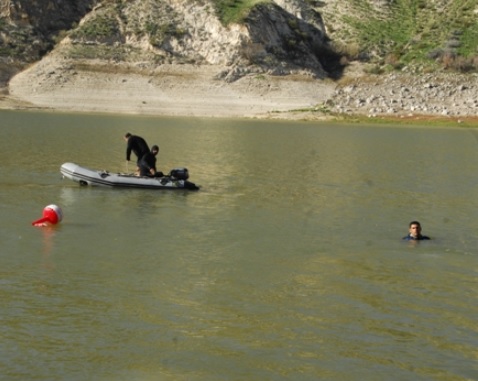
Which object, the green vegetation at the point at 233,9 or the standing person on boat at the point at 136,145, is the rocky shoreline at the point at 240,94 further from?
the standing person on boat at the point at 136,145

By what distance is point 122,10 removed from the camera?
10800 centimetres

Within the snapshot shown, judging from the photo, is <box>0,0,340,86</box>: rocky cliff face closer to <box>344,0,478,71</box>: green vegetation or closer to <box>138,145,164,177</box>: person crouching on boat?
<box>344,0,478,71</box>: green vegetation

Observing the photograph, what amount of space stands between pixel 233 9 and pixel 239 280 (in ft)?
319

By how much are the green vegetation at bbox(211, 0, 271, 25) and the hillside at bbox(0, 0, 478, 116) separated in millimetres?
150

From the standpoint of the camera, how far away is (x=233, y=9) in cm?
10906

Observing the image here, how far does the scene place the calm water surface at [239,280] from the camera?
441 inches

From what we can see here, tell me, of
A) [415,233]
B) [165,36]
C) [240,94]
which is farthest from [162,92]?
[415,233]

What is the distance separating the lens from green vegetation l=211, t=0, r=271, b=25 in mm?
106312

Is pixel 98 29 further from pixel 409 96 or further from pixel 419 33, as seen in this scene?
pixel 419 33

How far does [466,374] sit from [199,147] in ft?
117

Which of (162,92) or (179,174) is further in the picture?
(162,92)

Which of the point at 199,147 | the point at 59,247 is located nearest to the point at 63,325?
the point at 59,247

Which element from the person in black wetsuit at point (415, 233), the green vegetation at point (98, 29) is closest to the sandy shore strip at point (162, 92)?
the green vegetation at point (98, 29)

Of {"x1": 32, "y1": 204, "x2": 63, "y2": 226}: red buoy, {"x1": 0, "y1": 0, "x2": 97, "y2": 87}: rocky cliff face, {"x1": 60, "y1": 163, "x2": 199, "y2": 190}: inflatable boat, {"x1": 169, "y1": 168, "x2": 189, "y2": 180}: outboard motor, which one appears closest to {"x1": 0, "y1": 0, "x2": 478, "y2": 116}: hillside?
{"x1": 0, "y1": 0, "x2": 97, "y2": 87}: rocky cliff face
